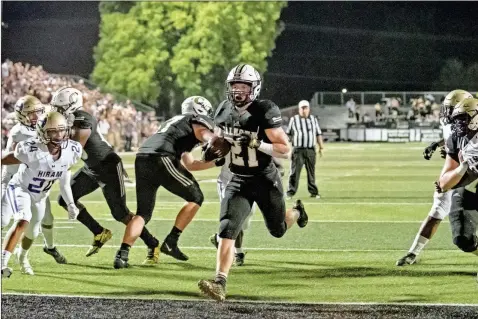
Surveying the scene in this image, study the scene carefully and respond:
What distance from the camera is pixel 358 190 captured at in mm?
8359

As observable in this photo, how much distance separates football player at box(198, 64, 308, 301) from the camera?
389 centimetres

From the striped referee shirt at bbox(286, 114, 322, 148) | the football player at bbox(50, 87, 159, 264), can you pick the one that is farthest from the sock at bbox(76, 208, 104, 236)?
the striped referee shirt at bbox(286, 114, 322, 148)

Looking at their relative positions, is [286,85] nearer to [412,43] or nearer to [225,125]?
[412,43]

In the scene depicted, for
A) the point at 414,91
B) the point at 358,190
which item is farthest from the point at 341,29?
the point at 358,190

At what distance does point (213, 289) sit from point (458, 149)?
1.31 metres

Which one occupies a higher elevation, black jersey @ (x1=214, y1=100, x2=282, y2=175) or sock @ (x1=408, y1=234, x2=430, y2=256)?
black jersey @ (x1=214, y1=100, x2=282, y2=175)

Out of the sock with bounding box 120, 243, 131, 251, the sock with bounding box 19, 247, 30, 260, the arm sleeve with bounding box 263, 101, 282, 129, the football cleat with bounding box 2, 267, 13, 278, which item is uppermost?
the arm sleeve with bounding box 263, 101, 282, 129

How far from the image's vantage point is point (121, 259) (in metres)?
4.57

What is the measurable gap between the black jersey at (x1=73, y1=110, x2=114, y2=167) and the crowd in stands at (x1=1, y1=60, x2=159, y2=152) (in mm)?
219

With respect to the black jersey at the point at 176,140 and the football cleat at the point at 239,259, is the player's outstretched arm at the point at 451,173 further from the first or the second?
the black jersey at the point at 176,140

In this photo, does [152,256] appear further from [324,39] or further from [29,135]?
[324,39]

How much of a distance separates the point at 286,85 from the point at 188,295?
2509 millimetres

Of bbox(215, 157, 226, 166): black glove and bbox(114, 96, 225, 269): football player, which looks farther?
bbox(114, 96, 225, 269): football player

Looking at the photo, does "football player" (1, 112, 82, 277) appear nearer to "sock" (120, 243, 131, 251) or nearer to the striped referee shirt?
"sock" (120, 243, 131, 251)
